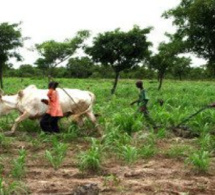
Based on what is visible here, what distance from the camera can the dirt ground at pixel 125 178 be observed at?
19.8 feet

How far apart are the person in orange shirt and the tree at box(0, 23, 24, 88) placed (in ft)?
57.7

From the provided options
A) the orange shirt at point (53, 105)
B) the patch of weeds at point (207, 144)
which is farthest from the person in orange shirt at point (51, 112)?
the patch of weeds at point (207, 144)

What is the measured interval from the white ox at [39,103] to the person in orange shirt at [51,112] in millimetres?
384

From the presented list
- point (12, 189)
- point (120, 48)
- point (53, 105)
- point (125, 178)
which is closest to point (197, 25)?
point (120, 48)

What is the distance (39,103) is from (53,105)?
0.51 m

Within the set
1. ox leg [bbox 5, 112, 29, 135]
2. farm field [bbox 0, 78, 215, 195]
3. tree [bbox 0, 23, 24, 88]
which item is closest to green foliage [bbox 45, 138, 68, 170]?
farm field [bbox 0, 78, 215, 195]

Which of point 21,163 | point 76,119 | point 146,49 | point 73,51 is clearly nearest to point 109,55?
point 146,49

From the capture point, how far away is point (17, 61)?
92.1 feet

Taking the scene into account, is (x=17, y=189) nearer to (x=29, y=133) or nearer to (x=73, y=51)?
(x=29, y=133)

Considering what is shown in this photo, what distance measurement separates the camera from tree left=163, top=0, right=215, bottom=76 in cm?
1838

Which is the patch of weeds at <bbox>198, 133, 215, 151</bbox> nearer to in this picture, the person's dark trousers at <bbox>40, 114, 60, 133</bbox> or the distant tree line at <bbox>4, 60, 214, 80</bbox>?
the person's dark trousers at <bbox>40, 114, 60, 133</bbox>

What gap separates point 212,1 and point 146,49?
36.9 feet

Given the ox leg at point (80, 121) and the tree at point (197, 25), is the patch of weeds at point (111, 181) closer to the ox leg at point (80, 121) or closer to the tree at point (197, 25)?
the ox leg at point (80, 121)

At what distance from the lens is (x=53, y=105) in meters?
10.1
